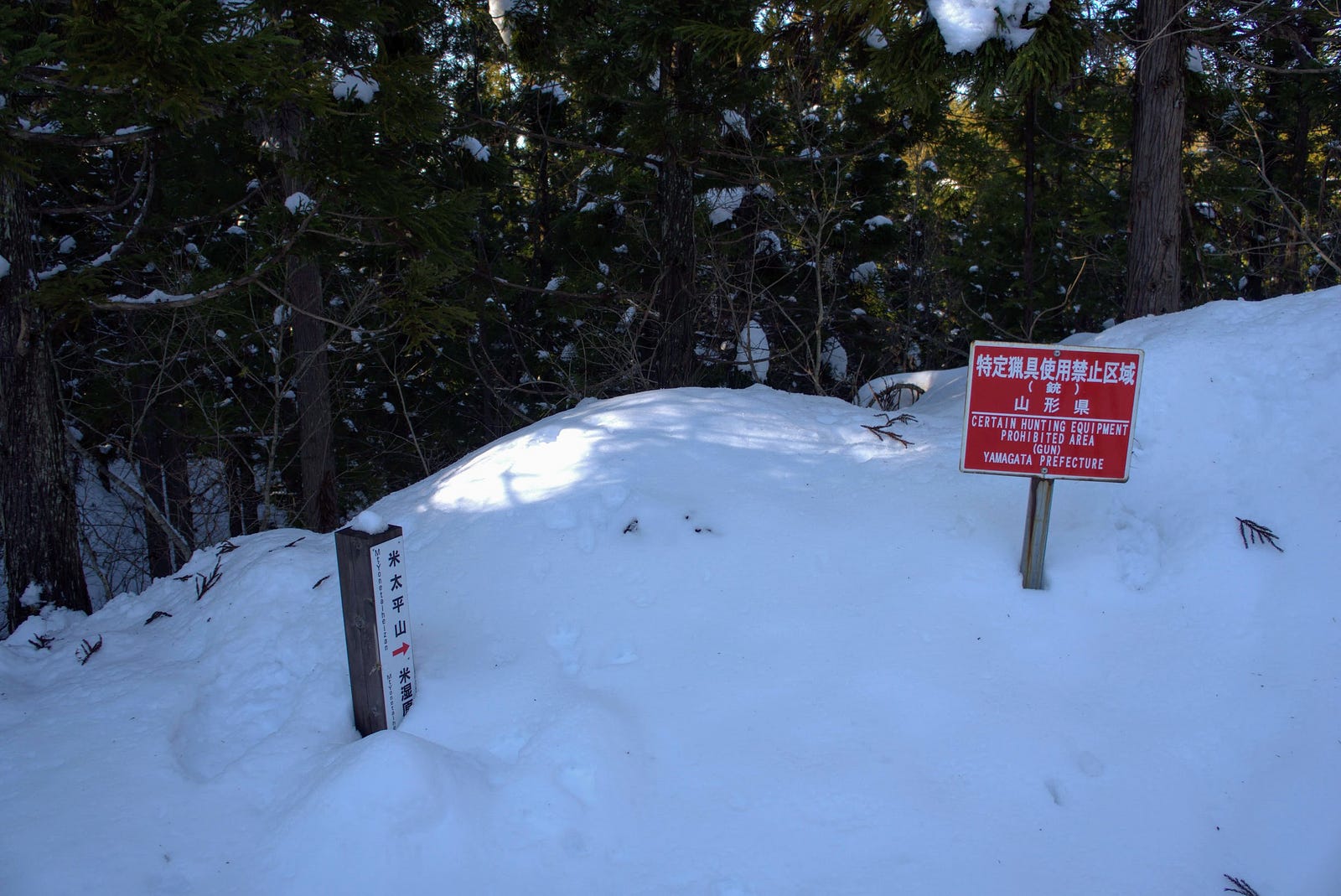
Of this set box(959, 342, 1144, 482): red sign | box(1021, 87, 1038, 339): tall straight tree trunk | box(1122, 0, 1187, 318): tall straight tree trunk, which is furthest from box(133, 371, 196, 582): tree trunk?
box(1021, 87, 1038, 339): tall straight tree trunk

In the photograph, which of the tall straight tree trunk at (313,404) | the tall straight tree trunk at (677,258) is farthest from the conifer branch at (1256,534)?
the tall straight tree trunk at (313,404)

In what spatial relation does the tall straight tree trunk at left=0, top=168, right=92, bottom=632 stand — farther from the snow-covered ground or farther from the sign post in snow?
the sign post in snow

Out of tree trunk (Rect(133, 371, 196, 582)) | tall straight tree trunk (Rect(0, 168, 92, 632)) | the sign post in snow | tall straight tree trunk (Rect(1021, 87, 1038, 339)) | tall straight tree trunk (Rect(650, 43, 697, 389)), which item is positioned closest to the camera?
the sign post in snow

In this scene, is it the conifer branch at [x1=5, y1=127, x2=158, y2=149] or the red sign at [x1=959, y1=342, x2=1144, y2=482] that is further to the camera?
the conifer branch at [x1=5, y1=127, x2=158, y2=149]

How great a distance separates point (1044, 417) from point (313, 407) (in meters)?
8.62

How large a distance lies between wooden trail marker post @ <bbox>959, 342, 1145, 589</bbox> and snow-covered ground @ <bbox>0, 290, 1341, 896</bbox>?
0.52m

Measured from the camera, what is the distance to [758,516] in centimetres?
472

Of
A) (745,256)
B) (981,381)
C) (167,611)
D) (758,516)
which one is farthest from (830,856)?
(745,256)

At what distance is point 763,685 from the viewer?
12.3ft

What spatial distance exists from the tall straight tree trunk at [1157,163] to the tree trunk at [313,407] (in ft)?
28.9

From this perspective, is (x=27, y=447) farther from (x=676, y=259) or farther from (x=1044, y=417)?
(x=1044, y=417)

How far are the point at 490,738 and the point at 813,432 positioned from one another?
3278 millimetres

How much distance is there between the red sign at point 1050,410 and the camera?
4012mm

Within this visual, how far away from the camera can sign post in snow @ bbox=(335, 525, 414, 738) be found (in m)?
3.40
